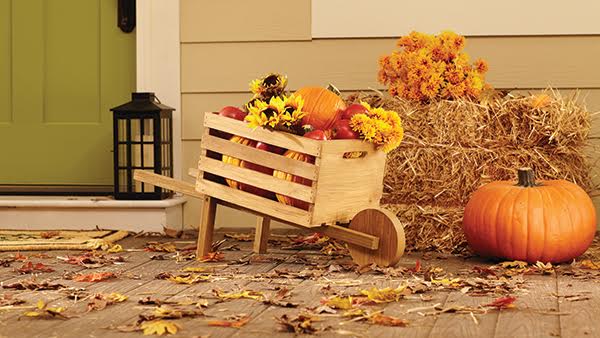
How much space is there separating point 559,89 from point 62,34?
2302 mm

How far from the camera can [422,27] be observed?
14.5 feet

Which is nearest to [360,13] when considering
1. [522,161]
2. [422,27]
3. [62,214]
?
[422,27]

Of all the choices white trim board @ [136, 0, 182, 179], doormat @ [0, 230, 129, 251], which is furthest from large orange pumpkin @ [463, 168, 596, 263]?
white trim board @ [136, 0, 182, 179]

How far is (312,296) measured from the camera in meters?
2.69

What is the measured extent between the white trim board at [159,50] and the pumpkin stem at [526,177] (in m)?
1.73

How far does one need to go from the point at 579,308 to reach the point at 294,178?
104cm

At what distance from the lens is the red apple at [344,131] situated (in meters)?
3.24

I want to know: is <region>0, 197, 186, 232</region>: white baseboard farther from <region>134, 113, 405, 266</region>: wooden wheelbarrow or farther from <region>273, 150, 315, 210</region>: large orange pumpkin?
<region>273, 150, 315, 210</region>: large orange pumpkin

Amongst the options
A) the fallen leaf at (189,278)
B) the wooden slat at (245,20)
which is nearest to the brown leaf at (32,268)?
the fallen leaf at (189,278)

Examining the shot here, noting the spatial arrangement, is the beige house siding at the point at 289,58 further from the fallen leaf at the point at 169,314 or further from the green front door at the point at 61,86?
the fallen leaf at the point at 169,314

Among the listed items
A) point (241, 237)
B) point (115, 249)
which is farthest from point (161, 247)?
point (241, 237)

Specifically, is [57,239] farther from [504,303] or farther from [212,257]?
[504,303]

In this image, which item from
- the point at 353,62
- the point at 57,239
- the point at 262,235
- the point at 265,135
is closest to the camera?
the point at 265,135

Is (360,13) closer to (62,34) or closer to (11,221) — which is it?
(62,34)
